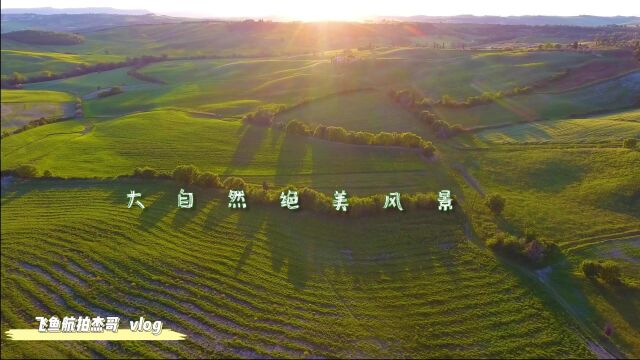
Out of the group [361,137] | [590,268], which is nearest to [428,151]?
[361,137]

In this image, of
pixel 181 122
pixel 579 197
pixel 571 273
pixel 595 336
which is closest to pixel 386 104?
pixel 181 122

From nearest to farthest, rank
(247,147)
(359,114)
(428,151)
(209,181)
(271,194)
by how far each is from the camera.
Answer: (271,194)
(209,181)
(428,151)
(247,147)
(359,114)

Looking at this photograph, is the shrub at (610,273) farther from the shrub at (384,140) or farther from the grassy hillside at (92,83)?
the grassy hillside at (92,83)

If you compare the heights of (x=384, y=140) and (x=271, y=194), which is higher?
(x=384, y=140)

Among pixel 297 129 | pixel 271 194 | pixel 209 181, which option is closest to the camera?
pixel 271 194

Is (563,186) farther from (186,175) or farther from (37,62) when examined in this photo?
(37,62)

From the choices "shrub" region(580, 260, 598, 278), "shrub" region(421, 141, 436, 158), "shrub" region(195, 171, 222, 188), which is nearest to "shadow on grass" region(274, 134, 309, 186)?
"shrub" region(195, 171, 222, 188)

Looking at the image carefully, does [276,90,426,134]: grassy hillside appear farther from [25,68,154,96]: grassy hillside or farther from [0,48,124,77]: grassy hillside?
[0,48,124,77]: grassy hillside

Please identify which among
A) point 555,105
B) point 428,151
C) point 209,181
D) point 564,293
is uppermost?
point 555,105

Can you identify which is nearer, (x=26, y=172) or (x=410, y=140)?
(x=26, y=172)
